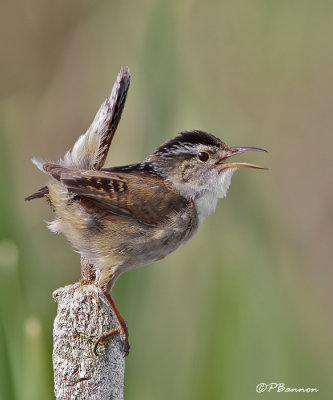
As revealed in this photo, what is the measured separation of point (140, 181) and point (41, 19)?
5.66 feet

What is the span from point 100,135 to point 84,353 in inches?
30.7

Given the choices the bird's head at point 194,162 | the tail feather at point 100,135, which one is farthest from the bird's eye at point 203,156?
the tail feather at point 100,135

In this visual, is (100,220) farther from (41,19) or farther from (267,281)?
(41,19)

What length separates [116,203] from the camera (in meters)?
2.02

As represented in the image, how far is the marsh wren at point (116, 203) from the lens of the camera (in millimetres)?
1928

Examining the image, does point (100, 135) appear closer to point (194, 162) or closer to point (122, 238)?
point (122, 238)

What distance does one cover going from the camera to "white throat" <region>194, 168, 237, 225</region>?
2.17 m

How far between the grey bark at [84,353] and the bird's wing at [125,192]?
1.26ft

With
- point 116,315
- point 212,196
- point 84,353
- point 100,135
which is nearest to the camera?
point 84,353

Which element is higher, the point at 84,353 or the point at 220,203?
the point at 220,203

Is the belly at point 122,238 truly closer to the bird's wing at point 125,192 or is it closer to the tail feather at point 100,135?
the bird's wing at point 125,192

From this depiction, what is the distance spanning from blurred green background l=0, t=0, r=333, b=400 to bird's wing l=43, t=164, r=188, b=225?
12 centimetres

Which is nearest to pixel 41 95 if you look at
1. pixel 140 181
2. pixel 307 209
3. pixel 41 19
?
pixel 41 19

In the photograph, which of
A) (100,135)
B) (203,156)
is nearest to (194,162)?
(203,156)
